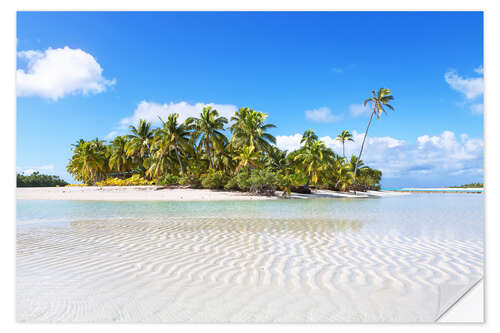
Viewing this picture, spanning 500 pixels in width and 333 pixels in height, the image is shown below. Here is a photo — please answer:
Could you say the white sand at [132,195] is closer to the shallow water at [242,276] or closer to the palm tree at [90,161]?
the palm tree at [90,161]

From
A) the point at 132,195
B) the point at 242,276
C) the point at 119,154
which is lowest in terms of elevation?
the point at 132,195

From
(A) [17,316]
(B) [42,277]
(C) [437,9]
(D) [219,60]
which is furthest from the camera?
A: (D) [219,60]

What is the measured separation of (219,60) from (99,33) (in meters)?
2.74

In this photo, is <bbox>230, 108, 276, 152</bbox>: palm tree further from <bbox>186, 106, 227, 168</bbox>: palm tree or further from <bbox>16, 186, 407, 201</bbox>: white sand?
<bbox>16, 186, 407, 201</bbox>: white sand

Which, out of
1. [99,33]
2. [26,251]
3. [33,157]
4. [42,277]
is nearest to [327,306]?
[42,277]

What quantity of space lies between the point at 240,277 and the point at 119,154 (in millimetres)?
39582

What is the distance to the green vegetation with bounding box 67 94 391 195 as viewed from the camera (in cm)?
2808

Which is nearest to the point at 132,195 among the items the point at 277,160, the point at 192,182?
the point at 192,182

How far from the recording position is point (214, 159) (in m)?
34.7

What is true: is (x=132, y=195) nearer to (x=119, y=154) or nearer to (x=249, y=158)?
(x=249, y=158)

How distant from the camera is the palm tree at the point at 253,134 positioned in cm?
3150

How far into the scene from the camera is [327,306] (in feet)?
9.32

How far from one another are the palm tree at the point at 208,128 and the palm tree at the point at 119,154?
11.9m
